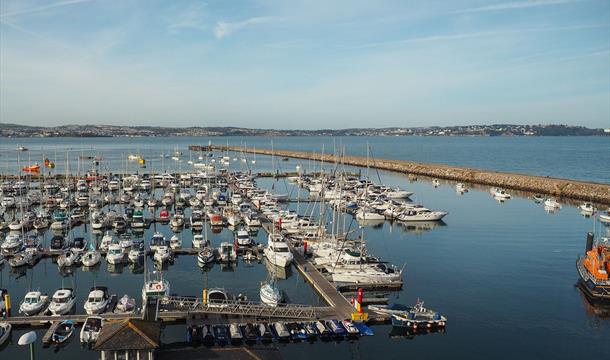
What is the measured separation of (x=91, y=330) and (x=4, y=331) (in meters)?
3.92

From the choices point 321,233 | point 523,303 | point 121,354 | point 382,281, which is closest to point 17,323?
point 121,354

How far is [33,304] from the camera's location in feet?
82.5

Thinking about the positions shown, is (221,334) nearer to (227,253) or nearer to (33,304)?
(33,304)

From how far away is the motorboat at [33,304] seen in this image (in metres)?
24.8

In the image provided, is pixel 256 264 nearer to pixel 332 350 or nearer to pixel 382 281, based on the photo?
pixel 382 281

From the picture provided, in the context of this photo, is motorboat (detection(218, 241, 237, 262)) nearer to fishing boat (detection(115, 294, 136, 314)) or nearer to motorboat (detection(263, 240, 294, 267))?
motorboat (detection(263, 240, 294, 267))

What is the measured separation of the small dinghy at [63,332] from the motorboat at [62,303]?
1.93 meters

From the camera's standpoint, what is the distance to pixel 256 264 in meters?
35.9

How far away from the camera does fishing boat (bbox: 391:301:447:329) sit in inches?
979

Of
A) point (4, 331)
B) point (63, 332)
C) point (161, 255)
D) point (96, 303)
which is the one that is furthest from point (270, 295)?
point (4, 331)

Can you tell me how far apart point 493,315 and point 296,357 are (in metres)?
11.6

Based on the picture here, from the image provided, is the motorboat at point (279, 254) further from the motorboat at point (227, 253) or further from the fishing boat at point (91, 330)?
the fishing boat at point (91, 330)

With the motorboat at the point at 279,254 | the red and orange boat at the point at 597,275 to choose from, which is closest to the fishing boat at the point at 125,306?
the motorboat at the point at 279,254

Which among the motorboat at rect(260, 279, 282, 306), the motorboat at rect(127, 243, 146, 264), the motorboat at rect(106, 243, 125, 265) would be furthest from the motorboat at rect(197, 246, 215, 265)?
the motorboat at rect(260, 279, 282, 306)
